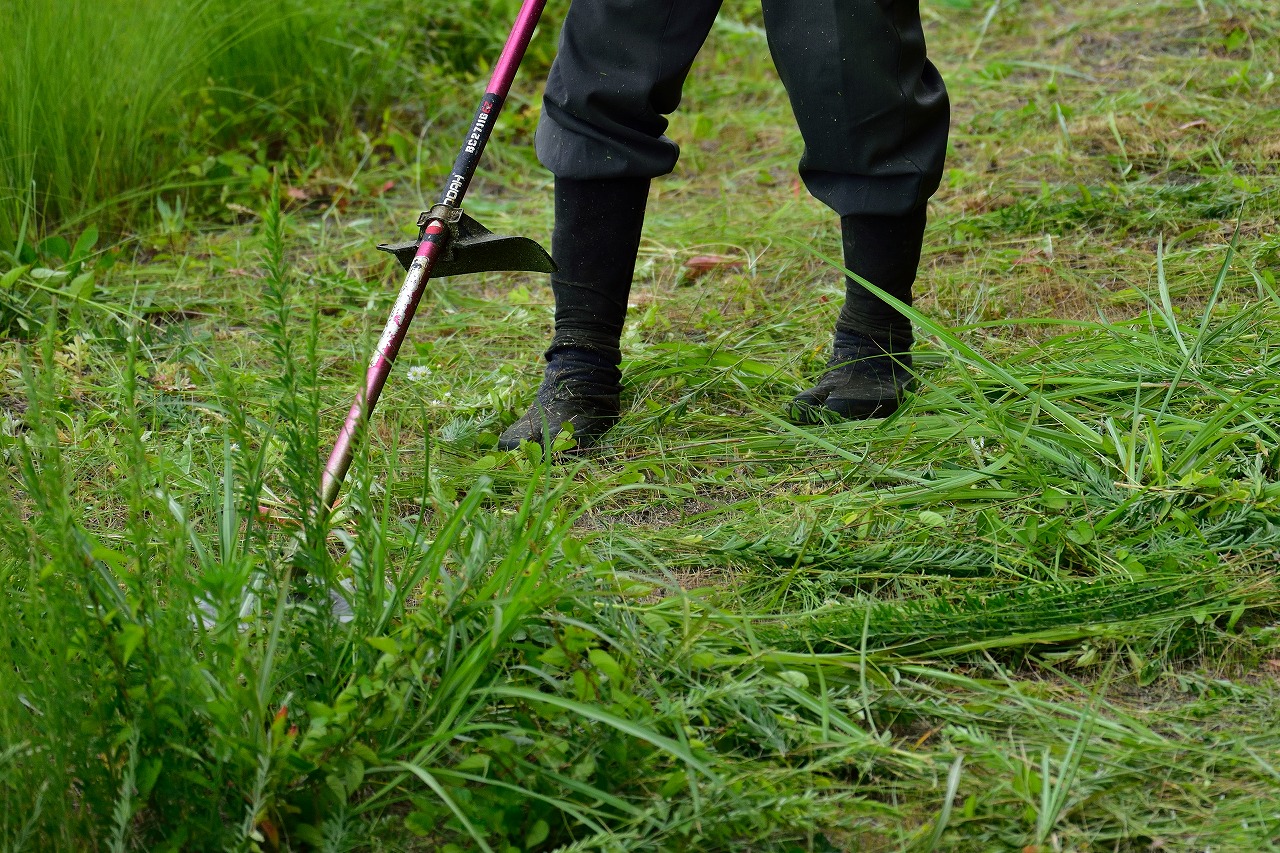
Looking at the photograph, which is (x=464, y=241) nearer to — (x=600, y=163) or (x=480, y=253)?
(x=480, y=253)

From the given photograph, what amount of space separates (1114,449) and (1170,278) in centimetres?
90

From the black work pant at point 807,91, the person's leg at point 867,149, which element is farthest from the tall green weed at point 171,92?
the person's leg at point 867,149

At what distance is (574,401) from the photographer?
2.11 meters

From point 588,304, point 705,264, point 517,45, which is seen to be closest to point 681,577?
point 588,304

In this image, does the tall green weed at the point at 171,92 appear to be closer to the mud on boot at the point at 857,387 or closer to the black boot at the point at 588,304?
the black boot at the point at 588,304

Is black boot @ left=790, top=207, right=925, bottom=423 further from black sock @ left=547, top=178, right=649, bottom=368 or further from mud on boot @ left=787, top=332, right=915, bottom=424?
black sock @ left=547, top=178, right=649, bottom=368

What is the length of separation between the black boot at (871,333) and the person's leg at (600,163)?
0.37 metres

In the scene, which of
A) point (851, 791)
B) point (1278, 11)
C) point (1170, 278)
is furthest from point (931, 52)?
point (851, 791)

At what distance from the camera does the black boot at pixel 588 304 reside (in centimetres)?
210

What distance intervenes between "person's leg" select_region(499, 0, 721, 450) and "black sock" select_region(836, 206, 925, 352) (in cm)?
37

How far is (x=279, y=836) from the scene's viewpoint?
1.18 metres

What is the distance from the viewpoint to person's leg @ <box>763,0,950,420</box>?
191 cm

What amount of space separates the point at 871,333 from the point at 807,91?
1.52ft

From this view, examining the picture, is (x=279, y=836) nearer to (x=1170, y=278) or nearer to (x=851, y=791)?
(x=851, y=791)
